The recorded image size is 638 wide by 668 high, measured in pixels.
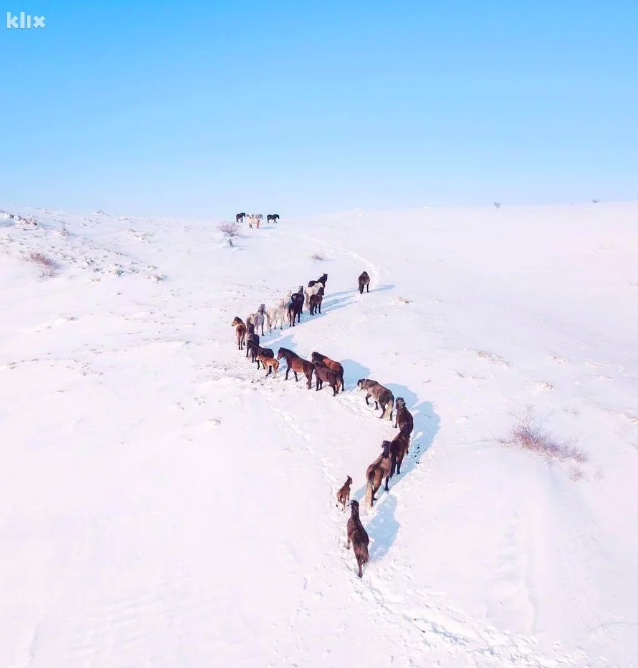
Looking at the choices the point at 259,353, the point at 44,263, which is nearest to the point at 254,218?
the point at 44,263

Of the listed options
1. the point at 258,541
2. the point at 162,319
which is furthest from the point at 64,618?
the point at 162,319

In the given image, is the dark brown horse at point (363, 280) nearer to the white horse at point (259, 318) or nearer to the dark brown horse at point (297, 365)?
the white horse at point (259, 318)

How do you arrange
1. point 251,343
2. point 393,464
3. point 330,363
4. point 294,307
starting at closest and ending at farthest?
point 393,464 → point 330,363 → point 251,343 → point 294,307

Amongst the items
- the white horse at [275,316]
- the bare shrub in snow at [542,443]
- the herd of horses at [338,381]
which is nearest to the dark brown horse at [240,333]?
the herd of horses at [338,381]

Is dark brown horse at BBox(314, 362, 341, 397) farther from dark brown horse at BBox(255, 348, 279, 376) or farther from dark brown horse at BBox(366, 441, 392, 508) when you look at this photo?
dark brown horse at BBox(366, 441, 392, 508)

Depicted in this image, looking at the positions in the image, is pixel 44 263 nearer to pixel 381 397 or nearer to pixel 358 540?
pixel 381 397

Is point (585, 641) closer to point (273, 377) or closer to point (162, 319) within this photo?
point (273, 377)
